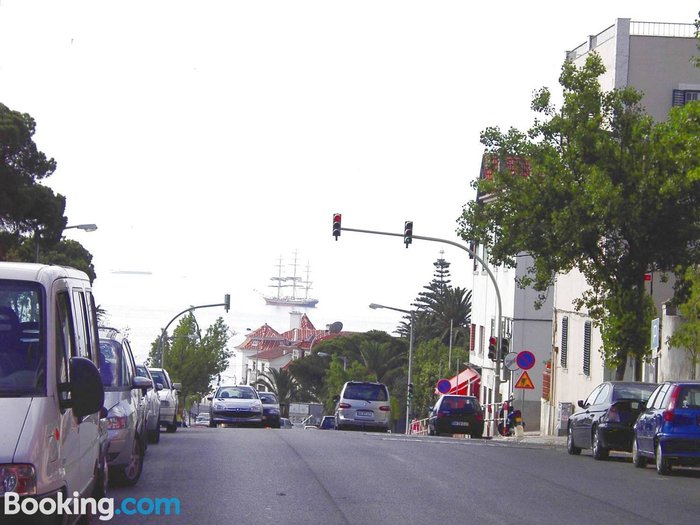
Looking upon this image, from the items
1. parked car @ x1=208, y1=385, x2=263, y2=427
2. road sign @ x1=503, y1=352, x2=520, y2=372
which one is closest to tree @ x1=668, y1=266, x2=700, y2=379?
road sign @ x1=503, y1=352, x2=520, y2=372

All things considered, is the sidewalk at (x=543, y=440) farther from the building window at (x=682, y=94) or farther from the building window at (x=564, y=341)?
the building window at (x=682, y=94)

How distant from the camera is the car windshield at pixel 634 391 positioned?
23.5 metres

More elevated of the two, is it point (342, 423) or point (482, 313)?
point (482, 313)

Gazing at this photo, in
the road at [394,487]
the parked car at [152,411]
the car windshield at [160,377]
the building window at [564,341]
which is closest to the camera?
the road at [394,487]

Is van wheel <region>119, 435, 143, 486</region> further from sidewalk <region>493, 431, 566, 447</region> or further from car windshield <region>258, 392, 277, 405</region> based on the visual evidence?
car windshield <region>258, 392, 277, 405</region>

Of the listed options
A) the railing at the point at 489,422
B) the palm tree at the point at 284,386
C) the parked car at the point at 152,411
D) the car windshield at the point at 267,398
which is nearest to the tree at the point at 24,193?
the car windshield at the point at 267,398

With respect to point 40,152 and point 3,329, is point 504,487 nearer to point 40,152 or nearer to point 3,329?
point 3,329

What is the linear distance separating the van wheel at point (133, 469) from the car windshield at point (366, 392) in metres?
24.8

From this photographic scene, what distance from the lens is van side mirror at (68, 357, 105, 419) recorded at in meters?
7.97

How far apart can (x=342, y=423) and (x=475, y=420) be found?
172 inches

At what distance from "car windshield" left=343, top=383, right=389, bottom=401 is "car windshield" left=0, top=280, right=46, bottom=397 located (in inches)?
1235

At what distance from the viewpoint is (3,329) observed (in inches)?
319

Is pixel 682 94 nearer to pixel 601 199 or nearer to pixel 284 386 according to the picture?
pixel 601 199

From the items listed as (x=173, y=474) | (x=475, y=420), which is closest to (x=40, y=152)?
(x=475, y=420)
